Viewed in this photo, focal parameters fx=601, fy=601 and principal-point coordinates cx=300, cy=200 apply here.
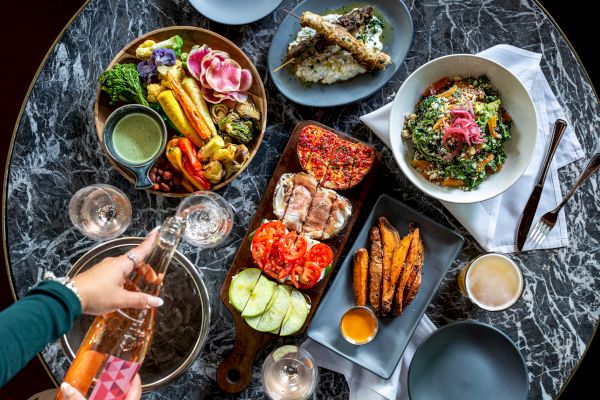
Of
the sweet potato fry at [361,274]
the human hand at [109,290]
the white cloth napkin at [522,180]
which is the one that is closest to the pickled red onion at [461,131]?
the white cloth napkin at [522,180]

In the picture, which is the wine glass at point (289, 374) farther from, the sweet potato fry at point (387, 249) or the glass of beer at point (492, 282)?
the glass of beer at point (492, 282)

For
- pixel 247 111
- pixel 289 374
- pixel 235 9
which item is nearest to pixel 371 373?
pixel 289 374

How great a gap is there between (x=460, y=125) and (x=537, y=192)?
0.67 meters

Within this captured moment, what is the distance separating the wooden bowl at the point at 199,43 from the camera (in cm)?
330

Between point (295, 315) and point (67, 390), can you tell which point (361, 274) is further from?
point (67, 390)

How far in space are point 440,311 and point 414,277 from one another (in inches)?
13.0

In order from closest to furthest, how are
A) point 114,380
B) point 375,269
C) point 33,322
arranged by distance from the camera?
1. point 33,322
2. point 114,380
3. point 375,269

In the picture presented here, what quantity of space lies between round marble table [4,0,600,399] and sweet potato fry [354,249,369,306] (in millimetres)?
444

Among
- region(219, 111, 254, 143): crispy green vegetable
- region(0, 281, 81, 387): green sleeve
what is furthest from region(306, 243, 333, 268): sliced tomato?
region(0, 281, 81, 387): green sleeve

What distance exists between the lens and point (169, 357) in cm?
331

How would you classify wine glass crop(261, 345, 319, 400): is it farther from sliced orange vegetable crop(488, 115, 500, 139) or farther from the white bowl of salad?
sliced orange vegetable crop(488, 115, 500, 139)

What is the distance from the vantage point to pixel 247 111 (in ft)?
10.9

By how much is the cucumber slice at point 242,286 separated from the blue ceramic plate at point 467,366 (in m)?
0.98

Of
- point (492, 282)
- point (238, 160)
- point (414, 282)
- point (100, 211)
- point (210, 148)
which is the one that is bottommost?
point (492, 282)
